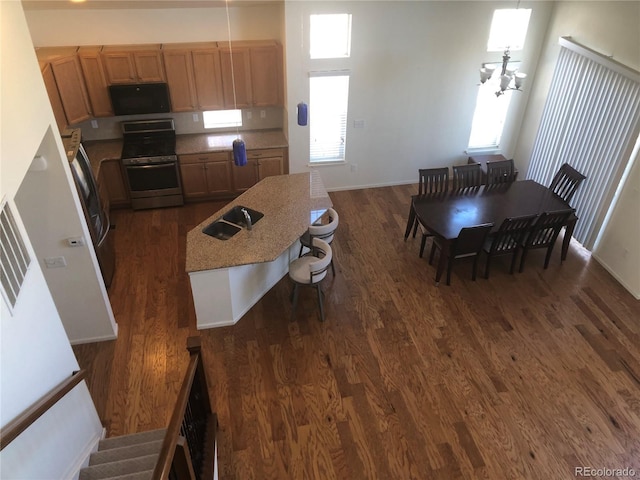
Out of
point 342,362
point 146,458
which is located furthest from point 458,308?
point 146,458

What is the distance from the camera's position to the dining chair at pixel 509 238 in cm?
627

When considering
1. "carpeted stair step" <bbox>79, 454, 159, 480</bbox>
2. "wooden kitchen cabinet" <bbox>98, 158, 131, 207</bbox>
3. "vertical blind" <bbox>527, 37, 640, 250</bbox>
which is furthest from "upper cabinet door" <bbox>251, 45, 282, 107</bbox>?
"carpeted stair step" <bbox>79, 454, 159, 480</bbox>

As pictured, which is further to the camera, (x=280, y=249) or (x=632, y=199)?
(x=632, y=199)

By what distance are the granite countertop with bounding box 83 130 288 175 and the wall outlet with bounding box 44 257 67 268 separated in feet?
8.74

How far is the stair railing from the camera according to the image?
2682 millimetres

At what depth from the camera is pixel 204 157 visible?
25.7 feet

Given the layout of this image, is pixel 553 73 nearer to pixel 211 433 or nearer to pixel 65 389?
pixel 211 433

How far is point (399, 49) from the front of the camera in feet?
24.7

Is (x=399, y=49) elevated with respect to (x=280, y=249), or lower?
elevated

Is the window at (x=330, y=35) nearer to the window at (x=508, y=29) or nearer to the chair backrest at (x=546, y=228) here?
the window at (x=508, y=29)

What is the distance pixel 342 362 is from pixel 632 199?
4418 millimetres

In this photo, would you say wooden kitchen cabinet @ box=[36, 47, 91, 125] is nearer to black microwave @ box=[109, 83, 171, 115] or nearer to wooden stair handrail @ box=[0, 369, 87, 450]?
black microwave @ box=[109, 83, 171, 115]

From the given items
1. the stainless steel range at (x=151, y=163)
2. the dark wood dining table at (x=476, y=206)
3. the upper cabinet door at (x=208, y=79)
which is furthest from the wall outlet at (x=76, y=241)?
the dark wood dining table at (x=476, y=206)

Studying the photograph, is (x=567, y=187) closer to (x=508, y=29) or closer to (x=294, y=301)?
(x=508, y=29)
